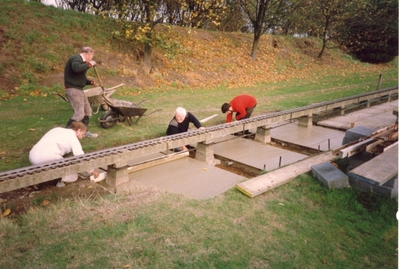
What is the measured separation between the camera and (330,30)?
27406 mm

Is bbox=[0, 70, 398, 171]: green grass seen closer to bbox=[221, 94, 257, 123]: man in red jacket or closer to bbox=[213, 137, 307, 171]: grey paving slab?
bbox=[221, 94, 257, 123]: man in red jacket

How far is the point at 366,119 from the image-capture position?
33.7 ft

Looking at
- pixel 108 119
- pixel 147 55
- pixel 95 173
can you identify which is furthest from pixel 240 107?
pixel 147 55

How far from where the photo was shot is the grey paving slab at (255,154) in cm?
663

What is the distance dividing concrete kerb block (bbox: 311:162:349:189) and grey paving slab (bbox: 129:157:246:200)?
126 cm

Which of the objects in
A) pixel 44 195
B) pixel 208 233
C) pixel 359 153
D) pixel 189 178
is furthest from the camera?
pixel 189 178

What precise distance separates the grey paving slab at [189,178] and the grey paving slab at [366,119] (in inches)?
206

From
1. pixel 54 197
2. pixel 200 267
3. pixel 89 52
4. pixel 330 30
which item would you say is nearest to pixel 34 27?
pixel 89 52

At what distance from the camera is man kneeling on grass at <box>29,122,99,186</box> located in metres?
4.63

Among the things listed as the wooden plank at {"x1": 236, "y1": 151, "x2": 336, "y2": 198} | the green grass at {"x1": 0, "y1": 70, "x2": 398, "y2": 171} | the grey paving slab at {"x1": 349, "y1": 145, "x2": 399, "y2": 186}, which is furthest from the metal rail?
the grey paving slab at {"x1": 349, "y1": 145, "x2": 399, "y2": 186}

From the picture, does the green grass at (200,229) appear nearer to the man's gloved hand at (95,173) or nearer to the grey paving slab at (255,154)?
the man's gloved hand at (95,173)

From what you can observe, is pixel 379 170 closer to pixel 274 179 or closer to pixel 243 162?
pixel 274 179

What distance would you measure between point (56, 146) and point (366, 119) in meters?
9.40

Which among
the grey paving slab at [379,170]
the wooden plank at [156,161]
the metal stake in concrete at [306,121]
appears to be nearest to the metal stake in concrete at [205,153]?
the wooden plank at [156,161]
